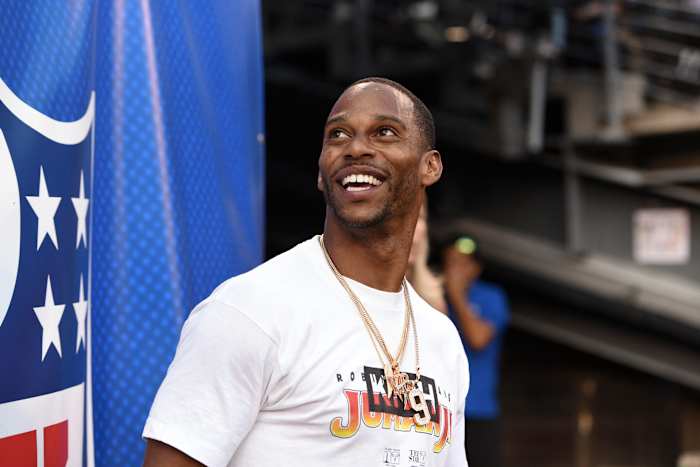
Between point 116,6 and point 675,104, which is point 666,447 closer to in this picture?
point 675,104

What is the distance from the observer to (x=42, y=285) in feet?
6.18

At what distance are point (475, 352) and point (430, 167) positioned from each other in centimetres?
359

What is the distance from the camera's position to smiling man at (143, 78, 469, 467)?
1.72 metres

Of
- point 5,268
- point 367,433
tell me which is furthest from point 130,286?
point 367,433

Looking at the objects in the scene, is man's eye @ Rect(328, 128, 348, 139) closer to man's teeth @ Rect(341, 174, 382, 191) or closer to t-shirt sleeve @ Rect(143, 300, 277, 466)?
man's teeth @ Rect(341, 174, 382, 191)

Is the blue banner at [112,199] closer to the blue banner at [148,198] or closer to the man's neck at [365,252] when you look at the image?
the blue banner at [148,198]

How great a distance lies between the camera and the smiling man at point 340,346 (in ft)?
5.66

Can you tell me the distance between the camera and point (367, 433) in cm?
184

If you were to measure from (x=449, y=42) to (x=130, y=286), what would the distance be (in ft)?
22.5

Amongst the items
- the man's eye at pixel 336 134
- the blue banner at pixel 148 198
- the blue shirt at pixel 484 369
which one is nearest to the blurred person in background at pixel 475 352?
the blue shirt at pixel 484 369

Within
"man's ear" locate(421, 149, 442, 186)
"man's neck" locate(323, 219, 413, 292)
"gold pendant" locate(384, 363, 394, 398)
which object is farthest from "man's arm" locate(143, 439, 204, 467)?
"man's ear" locate(421, 149, 442, 186)

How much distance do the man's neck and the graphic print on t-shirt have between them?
0.21 metres

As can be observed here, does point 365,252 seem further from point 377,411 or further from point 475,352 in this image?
point 475,352

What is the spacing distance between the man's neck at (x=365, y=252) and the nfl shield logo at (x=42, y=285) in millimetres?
501
